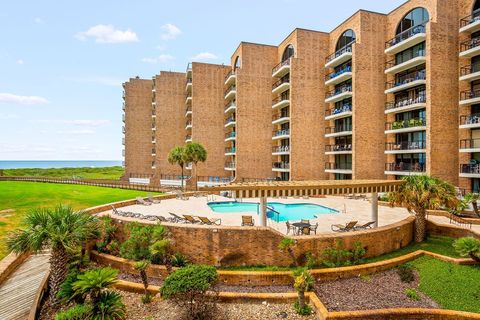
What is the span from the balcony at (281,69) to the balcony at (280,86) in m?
1.04

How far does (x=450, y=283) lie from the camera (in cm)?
1283

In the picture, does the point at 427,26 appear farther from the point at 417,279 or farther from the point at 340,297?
the point at 340,297

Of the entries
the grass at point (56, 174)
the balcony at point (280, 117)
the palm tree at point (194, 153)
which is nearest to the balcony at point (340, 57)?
the balcony at point (280, 117)

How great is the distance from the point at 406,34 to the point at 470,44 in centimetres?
651

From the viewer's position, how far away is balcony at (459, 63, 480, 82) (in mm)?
26328

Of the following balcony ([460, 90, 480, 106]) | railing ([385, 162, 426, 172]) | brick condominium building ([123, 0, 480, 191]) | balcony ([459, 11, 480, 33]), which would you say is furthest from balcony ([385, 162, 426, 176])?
balcony ([459, 11, 480, 33])

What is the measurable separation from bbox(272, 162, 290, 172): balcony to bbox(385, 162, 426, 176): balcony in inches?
511

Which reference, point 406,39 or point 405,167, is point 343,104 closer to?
point 406,39

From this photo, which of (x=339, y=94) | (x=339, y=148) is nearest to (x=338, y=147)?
(x=339, y=148)

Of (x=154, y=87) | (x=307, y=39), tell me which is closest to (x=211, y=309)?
(x=307, y=39)

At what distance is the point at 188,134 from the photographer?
55.7 metres

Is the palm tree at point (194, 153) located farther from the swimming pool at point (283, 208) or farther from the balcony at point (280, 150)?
the swimming pool at point (283, 208)

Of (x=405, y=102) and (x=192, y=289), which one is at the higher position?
(x=405, y=102)

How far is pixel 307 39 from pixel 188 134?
1112 inches
